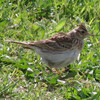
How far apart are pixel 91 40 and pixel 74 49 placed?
136 centimetres

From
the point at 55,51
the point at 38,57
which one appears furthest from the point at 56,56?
the point at 38,57

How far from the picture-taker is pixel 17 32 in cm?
765

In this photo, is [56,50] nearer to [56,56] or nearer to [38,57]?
[56,56]

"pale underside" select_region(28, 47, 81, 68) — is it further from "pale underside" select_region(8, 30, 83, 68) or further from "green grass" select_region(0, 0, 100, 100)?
"green grass" select_region(0, 0, 100, 100)

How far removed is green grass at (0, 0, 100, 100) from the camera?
6.07 metres

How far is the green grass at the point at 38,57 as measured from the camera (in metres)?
6.07

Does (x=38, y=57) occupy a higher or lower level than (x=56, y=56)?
lower

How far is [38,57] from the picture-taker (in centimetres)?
693

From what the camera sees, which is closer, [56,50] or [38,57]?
[56,50]

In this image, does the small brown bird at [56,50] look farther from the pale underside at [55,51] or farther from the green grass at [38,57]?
the green grass at [38,57]

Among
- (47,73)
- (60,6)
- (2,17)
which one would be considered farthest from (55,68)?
(60,6)

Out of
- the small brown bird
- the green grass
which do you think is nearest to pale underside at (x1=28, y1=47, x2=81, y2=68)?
the small brown bird

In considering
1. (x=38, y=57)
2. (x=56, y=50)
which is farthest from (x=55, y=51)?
(x=38, y=57)

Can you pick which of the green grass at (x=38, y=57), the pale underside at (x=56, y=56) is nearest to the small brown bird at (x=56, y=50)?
the pale underside at (x=56, y=56)
